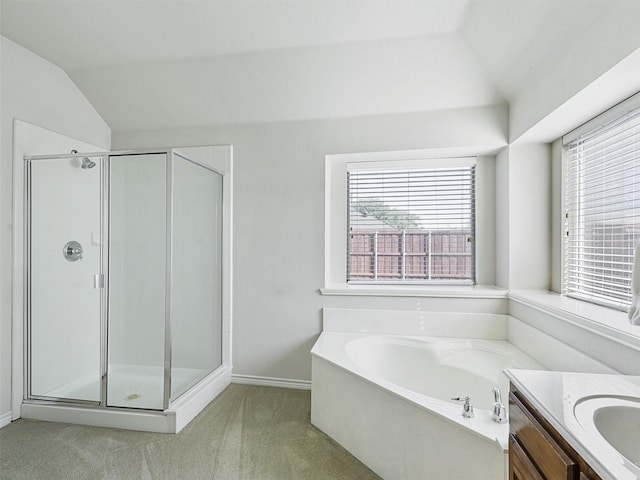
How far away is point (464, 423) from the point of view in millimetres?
1409

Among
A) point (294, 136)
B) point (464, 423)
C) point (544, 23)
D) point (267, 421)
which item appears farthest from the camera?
point (294, 136)

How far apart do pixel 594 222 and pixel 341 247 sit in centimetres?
173

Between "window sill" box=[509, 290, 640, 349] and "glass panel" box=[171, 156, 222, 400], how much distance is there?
2244mm

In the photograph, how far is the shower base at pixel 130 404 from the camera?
86.6 inches

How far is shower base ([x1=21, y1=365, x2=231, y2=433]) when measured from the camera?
7.22 feet

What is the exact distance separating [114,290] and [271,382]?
138 cm

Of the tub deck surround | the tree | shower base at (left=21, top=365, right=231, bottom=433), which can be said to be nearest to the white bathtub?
the tub deck surround

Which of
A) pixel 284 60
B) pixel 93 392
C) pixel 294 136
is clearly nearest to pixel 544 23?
pixel 284 60

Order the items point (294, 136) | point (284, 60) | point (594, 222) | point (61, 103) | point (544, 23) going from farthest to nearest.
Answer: point (294, 136)
point (61, 103)
point (284, 60)
point (594, 222)
point (544, 23)

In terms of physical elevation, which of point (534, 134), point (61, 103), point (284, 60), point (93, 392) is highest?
point (284, 60)

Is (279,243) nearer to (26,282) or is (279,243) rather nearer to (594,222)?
(26,282)

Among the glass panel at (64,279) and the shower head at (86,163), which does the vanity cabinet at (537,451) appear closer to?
the glass panel at (64,279)

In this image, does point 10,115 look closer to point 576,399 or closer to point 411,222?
point 411,222

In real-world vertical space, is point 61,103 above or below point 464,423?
above
